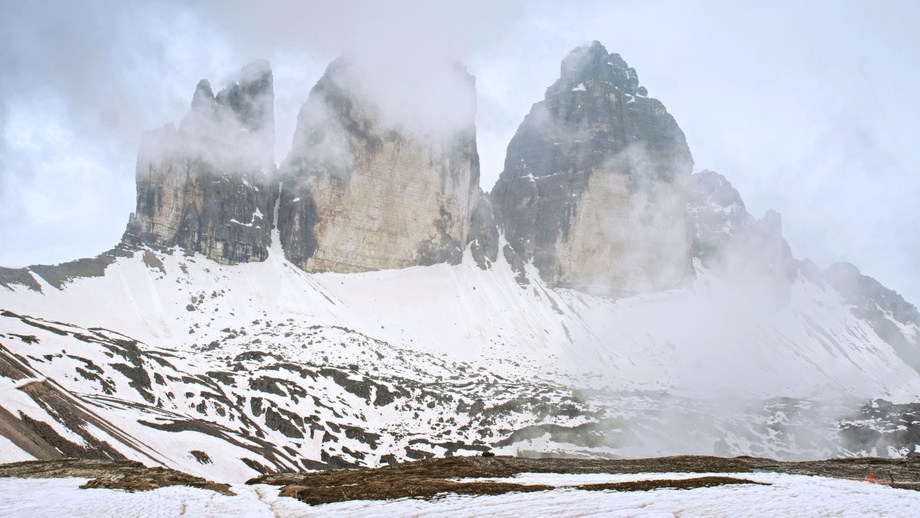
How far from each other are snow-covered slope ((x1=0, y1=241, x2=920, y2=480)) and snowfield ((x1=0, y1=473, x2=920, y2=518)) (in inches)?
692

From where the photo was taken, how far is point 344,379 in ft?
364

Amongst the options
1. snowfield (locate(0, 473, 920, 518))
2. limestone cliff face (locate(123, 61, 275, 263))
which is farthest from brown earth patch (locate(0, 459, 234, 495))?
limestone cliff face (locate(123, 61, 275, 263))

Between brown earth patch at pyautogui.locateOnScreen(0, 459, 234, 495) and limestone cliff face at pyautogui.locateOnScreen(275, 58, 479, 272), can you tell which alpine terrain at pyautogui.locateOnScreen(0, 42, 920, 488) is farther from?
brown earth patch at pyautogui.locateOnScreen(0, 459, 234, 495)

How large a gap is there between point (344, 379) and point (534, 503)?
95552 mm

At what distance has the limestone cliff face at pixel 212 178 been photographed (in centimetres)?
16238

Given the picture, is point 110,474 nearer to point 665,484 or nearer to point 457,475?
point 457,475

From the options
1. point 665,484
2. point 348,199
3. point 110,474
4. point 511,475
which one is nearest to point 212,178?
point 348,199

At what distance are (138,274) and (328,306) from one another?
44.5 m

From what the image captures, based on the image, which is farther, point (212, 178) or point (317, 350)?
point (212, 178)

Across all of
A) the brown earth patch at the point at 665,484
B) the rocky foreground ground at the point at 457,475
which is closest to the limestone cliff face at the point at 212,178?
the rocky foreground ground at the point at 457,475

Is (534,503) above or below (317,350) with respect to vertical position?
above

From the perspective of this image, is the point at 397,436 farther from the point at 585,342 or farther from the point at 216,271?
the point at 585,342

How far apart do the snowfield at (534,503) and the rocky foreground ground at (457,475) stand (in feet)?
2.86

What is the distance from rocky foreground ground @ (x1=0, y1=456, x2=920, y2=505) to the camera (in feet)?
72.1
